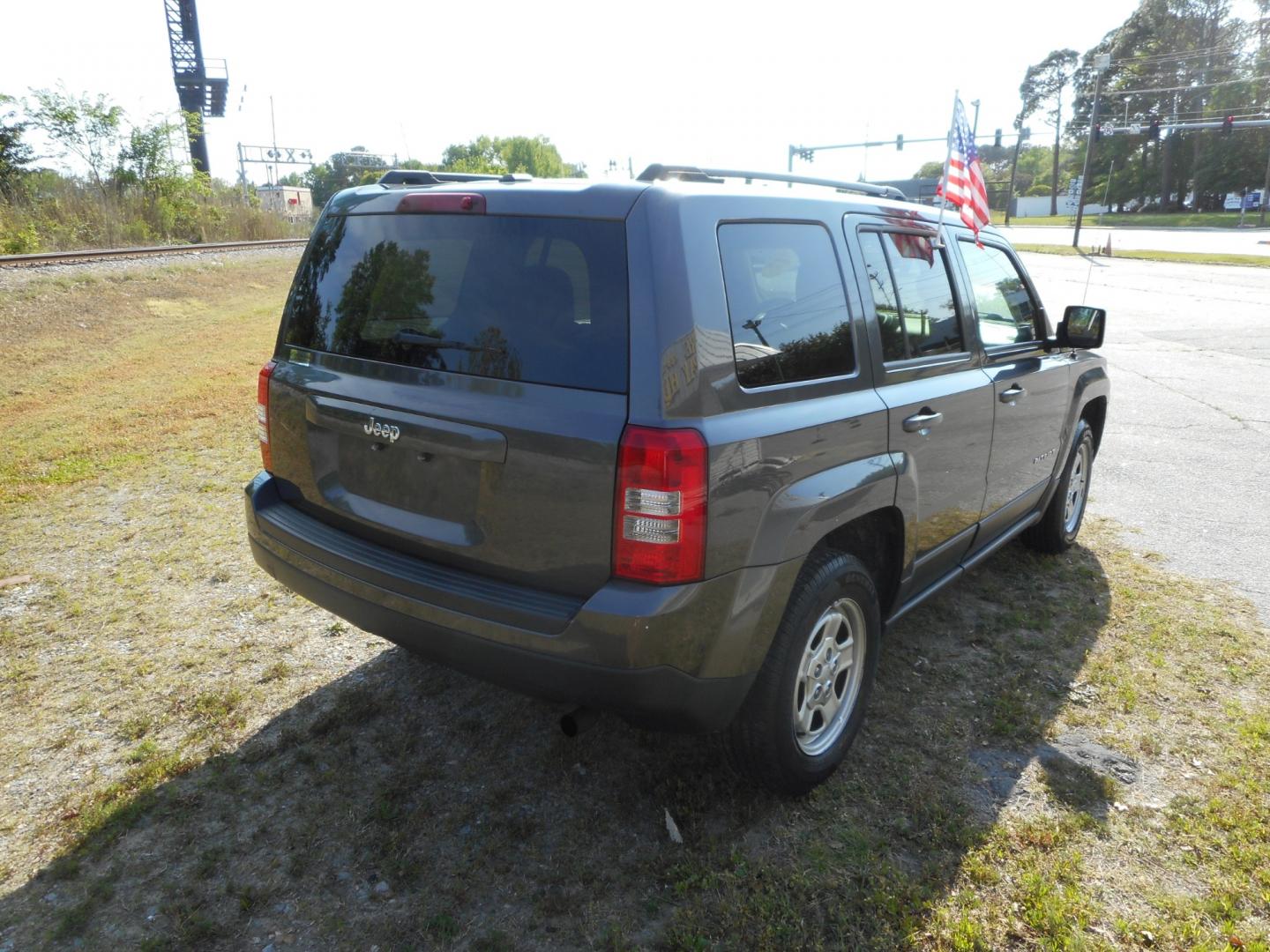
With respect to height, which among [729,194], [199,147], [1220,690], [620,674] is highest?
[199,147]

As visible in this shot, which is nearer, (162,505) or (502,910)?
(502,910)

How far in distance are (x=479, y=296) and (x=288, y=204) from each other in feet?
168

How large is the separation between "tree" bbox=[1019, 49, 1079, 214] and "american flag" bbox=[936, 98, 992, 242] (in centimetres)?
9099

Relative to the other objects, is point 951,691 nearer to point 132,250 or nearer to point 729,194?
point 729,194

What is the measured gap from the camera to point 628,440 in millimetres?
2355

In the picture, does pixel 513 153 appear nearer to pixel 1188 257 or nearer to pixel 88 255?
pixel 1188 257

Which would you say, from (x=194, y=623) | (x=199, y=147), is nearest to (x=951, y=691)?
(x=194, y=623)

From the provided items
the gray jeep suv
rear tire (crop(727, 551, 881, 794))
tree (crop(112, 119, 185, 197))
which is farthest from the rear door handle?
tree (crop(112, 119, 185, 197))

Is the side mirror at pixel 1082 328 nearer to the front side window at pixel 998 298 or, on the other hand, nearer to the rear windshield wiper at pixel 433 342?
the front side window at pixel 998 298

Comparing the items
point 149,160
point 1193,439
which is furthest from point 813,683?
point 149,160

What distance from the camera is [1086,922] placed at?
2.56 meters

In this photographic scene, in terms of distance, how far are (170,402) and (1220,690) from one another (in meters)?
8.48

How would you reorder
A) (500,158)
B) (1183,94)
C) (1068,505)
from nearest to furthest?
(1068,505)
(1183,94)
(500,158)

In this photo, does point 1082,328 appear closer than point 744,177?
No
